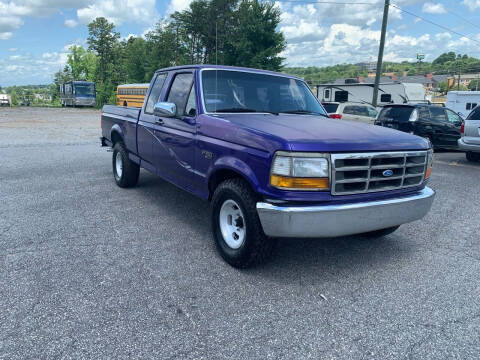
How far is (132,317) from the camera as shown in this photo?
2.72 meters

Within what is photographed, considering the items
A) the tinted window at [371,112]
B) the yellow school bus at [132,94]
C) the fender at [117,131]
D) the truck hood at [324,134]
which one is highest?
the yellow school bus at [132,94]

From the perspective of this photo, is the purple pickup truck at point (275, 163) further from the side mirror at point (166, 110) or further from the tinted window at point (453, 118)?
the tinted window at point (453, 118)

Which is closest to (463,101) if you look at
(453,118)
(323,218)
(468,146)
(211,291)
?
(453,118)

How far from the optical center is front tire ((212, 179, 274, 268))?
321 centimetres

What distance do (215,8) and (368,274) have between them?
45.5m

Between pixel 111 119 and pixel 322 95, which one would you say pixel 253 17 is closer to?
pixel 322 95

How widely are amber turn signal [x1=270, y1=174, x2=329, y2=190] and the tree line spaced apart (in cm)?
2682

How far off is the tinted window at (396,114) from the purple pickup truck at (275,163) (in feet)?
27.0

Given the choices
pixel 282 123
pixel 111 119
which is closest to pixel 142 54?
pixel 111 119

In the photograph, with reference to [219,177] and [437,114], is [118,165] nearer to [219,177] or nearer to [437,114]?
[219,177]

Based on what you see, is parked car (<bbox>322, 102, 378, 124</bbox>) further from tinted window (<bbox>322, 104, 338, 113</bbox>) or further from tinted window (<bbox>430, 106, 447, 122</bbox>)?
tinted window (<bbox>430, 106, 447, 122</bbox>)

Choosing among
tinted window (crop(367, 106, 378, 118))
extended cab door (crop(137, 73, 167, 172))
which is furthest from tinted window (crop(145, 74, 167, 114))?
tinted window (crop(367, 106, 378, 118))

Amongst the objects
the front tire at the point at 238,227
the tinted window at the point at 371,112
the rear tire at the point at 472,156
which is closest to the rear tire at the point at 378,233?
the front tire at the point at 238,227

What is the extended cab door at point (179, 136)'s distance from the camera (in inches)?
165
